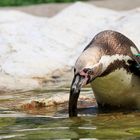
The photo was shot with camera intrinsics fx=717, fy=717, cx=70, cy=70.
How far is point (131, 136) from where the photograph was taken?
15.2 ft

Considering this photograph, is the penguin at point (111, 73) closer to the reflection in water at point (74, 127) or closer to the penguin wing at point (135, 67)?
the penguin wing at point (135, 67)

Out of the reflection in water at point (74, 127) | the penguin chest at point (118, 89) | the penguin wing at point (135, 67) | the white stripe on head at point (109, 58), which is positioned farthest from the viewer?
the penguin wing at point (135, 67)

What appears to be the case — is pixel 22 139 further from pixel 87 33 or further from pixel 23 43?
pixel 87 33

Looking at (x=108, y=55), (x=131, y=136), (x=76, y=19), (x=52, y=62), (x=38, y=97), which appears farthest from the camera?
(x=76, y=19)

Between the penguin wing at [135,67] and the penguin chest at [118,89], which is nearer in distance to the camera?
the penguin chest at [118,89]

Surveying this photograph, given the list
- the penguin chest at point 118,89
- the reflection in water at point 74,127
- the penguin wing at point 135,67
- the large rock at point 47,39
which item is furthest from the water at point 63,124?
the large rock at point 47,39

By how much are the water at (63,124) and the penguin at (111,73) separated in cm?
16

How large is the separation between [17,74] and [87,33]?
7.02 feet

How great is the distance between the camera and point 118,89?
19.2 ft

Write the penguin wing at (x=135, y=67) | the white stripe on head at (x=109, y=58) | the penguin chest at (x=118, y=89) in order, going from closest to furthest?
the white stripe on head at (x=109, y=58), the penguin chest at (x=118, y=89), the penguin wing at (x=135, y=67)

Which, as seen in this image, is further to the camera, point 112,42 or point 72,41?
point 72,41

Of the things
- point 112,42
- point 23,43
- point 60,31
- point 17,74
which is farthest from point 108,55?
point 60,31

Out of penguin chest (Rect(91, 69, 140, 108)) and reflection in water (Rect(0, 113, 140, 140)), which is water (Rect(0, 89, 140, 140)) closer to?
reflection in water (Rect(0, 113, 140, 140))

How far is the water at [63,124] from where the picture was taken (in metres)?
4.78
